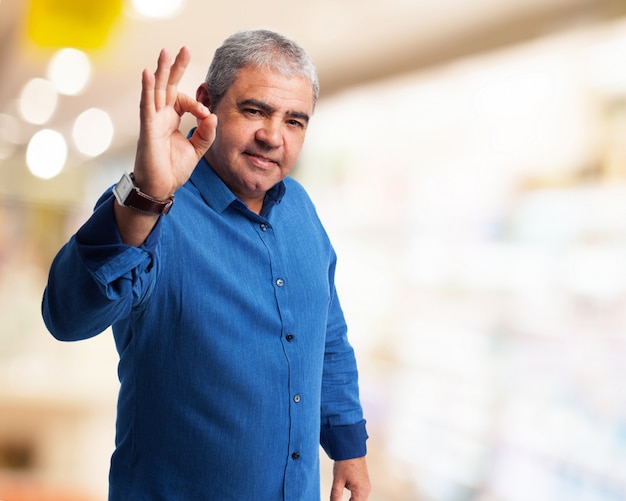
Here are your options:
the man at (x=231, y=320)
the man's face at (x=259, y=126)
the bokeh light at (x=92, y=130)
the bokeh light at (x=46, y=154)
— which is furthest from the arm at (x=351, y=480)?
the bokeh light at (x=92, y=130)

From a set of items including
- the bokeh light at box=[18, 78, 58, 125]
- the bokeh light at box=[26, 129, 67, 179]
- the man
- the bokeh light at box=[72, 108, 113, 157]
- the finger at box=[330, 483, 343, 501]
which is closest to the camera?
the man

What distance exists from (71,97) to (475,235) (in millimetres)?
4242

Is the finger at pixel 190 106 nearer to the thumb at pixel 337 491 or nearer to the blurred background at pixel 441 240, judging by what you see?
the thumb at pixel 337 491

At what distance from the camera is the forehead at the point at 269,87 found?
131 centimetres

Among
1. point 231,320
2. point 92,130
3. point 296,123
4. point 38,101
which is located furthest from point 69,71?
point 231,320

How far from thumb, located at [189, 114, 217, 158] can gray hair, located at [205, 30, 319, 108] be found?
25 cm

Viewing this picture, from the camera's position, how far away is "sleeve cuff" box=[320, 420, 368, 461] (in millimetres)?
1516

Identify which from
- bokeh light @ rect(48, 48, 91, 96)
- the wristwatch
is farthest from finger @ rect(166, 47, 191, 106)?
bokeh light @ rect(48, 48, 91, 96)

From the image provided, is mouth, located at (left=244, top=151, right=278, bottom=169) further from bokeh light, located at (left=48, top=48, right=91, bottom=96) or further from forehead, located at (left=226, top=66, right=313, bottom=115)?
bokeh light, located at (left=48, top=48, right=91, bottom=96)

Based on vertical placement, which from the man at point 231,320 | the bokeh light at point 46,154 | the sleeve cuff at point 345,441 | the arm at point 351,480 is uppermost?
the bokeh light at point 46,154

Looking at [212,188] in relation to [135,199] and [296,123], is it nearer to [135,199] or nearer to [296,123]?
[296,123]

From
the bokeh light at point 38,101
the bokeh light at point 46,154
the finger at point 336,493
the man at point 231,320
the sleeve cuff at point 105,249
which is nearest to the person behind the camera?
the sleeve cuff at point 105,249

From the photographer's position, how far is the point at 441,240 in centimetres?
397

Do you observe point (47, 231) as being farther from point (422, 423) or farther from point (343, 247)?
point (422, 423)
